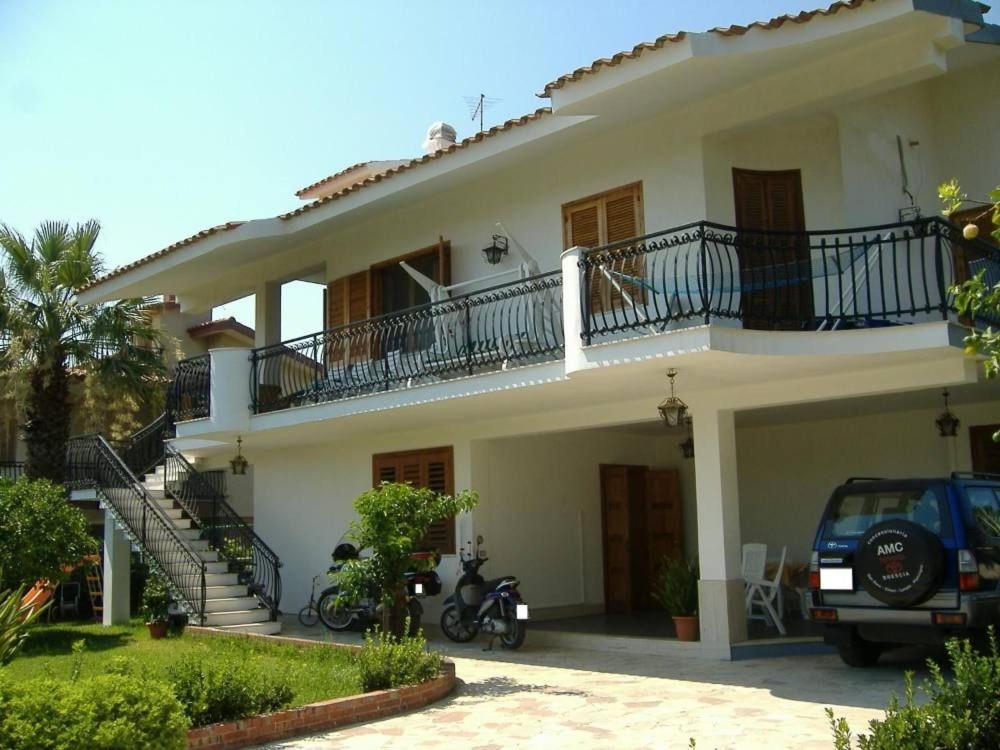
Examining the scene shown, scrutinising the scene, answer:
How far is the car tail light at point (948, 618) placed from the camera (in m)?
8.74

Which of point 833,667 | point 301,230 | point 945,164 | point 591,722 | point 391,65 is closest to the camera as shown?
point 591,722

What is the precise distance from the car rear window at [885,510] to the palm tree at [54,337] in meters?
13.1

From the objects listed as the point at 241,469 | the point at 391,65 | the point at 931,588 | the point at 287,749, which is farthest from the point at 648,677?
the point at 241,469

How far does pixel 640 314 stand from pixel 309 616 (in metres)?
7.66

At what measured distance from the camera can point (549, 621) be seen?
48.5 ft

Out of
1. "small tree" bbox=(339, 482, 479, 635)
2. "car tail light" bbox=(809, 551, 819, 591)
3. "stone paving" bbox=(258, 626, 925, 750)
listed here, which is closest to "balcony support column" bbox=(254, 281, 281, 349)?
"small tree" bbox=(339, 482, 479, 635)

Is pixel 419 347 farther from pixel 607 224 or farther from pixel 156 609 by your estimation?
pixel 156 609

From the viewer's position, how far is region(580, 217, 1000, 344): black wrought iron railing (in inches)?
394

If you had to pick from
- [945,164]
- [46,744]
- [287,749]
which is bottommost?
[287,749]

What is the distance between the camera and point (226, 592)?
15.4 m

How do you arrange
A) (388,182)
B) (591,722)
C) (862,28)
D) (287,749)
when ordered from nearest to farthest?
(287,749) → (591,722) → (862,28) → (388,182)

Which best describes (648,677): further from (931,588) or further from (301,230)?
(301,230)

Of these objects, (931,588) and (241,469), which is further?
(241,469)

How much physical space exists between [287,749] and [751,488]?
977cm
